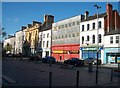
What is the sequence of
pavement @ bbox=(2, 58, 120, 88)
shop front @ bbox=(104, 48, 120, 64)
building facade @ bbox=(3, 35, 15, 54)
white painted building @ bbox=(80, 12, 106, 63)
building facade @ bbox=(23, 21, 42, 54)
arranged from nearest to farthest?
pavement @ bbox=(2, 58, 120, 88) < shop front @ bbox=(104, 48, 120, 64) < white painted building @ bbox=(80, 12, 106, 63) < building facade @ bbox=(23, 21, 42, 54) < building facade @ bbox=(3, 35, 15, 54)

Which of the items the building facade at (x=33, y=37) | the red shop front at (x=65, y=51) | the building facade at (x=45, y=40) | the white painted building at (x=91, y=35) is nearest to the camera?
the white painted building at (x=91, y=35)

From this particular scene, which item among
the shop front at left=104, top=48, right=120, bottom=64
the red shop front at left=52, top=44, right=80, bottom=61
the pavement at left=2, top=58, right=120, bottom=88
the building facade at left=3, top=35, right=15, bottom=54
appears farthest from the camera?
the building facade at left=3, top=35, right=15, bottom=54

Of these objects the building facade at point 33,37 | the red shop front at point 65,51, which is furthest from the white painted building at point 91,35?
the building facade at point 33,37

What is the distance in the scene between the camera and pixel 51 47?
212 ft

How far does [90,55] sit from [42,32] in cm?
2401

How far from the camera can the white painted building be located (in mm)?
45812

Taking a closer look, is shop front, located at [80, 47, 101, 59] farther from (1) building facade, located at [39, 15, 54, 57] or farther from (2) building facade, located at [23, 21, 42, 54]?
(2) building facade, located at [23, 21, 42, 54]

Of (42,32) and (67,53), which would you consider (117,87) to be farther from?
(42,32)

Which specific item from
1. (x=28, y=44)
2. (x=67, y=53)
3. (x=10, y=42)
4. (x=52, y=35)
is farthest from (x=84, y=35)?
(x=10, y=42)

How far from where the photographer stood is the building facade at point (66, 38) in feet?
176

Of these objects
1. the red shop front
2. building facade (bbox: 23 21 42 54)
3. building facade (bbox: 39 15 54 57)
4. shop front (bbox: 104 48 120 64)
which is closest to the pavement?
shop front (bbox: 104 48 120 64)

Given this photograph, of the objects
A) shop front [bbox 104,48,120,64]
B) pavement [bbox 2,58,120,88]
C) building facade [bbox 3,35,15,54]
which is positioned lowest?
pavement [bbox 2,58,120,88]

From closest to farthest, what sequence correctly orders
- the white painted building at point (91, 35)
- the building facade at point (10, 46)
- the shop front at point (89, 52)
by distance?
1. the white painted building at point (91, 35)
2. the shop front at point (89, 52)
3. the building facade at point (10, 46)

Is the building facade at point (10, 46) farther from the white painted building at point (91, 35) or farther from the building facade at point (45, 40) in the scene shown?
the white painted building at point (91, 35)
